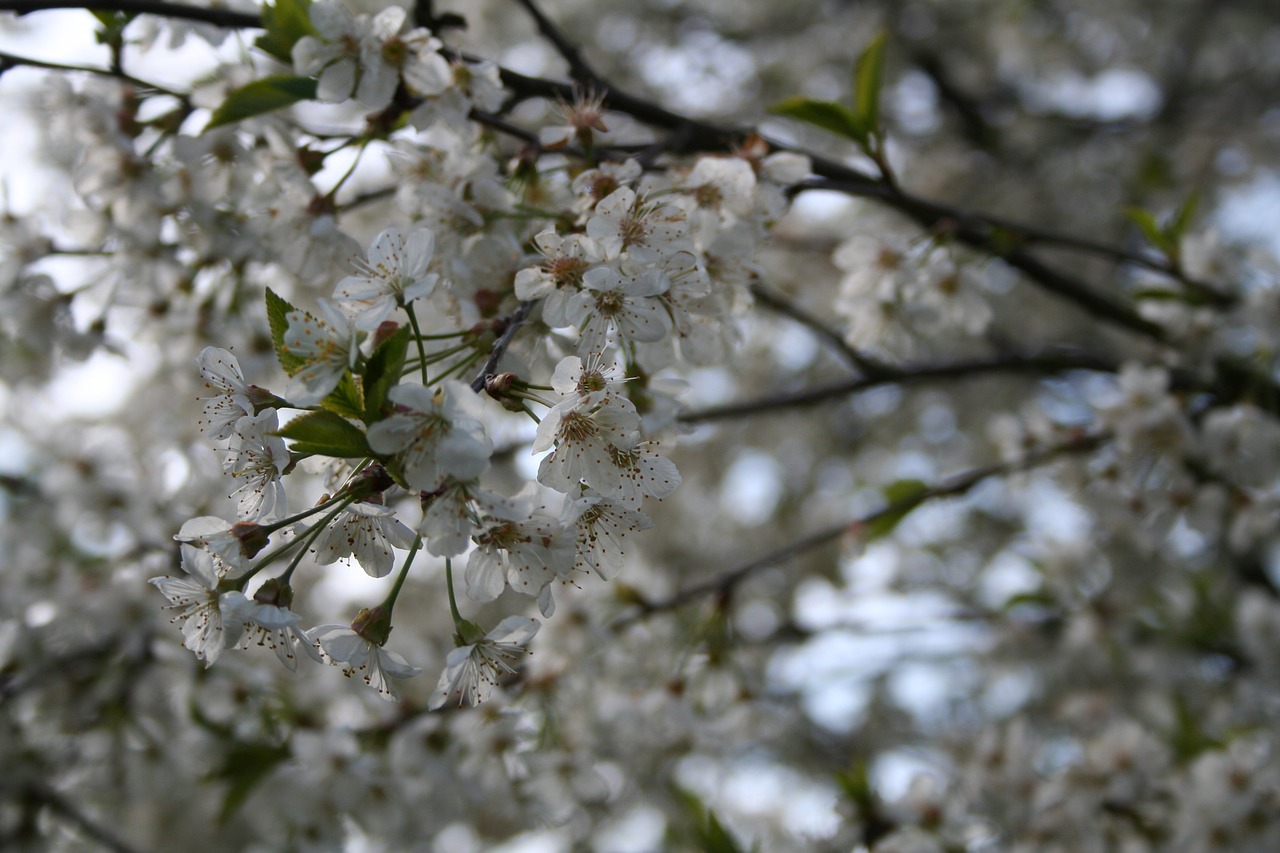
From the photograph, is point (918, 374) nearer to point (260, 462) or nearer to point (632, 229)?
point (632, 229)

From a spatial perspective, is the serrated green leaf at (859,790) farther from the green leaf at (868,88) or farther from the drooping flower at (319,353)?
the drooping flower at (319,353)

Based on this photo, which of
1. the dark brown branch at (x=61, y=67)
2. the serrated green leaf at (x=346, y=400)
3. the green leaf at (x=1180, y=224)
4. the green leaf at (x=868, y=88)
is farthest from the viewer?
the green leaf at (x=1180, y=224)

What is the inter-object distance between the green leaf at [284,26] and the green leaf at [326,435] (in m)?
0.86

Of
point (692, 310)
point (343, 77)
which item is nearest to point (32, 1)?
point (343, 77)

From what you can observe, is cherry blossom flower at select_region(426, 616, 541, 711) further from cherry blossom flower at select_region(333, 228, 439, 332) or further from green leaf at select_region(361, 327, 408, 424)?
cherry blossom flower at select_region(333, 228, 439, 332)

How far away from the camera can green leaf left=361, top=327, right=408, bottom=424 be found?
114cm

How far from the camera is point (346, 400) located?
118 centimetres

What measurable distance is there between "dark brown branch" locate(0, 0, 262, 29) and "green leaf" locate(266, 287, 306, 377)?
0.74 meters

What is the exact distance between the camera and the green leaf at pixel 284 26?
5.35 ft

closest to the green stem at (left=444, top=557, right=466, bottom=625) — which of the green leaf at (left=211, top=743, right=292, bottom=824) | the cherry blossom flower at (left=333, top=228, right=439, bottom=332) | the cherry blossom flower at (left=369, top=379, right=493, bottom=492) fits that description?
the cherry blossom flower at (left=369, top=379, right=493, bottom=492)

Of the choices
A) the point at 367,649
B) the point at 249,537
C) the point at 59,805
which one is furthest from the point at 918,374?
the point at 59,805

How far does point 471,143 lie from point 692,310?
1.81 ft

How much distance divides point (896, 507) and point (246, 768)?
1.98m

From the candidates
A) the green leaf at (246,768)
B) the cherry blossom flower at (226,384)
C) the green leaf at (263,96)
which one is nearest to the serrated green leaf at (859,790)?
the green leaf at (246,768)
